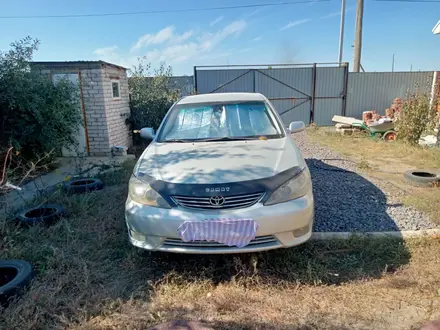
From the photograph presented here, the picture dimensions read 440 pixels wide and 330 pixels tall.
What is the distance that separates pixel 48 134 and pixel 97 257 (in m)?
3.76

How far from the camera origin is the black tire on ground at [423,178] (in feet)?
15.7

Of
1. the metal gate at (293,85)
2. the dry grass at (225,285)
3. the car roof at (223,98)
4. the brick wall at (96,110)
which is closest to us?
the dry grass at (225,285)

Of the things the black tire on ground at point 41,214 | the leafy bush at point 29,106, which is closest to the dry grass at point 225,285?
the black tire on ground at point 41,214

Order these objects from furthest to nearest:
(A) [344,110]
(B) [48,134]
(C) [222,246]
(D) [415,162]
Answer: (A) [344,110] < (D) [415,162] < (B) [48,134] < (C) [222,246]

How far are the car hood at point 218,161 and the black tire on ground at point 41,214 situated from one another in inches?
61.7

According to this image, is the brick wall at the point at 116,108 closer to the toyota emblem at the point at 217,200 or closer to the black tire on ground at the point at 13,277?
the black tire on ground at the point at 13,277

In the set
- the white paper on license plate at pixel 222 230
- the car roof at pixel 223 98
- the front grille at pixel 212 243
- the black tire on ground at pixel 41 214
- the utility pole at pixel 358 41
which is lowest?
the black tire on ground at pixel 41 214

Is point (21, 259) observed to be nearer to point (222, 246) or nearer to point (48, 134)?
point (222, 246)

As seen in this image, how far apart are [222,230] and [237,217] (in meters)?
0.16

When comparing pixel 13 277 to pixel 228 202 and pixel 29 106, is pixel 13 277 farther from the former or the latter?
pixel 29 106

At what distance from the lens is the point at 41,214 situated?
3.80m

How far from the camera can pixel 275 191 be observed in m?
2.44

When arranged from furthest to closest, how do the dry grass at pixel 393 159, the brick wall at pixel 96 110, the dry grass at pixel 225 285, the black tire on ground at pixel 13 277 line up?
the brick wall at pixel 96 110, the dry grass at pixel 393 159, the black tire on ground at pixel 13 277, the dry grass at pixel 225 285

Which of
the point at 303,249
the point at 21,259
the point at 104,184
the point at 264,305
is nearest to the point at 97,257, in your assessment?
the point at 21,259
